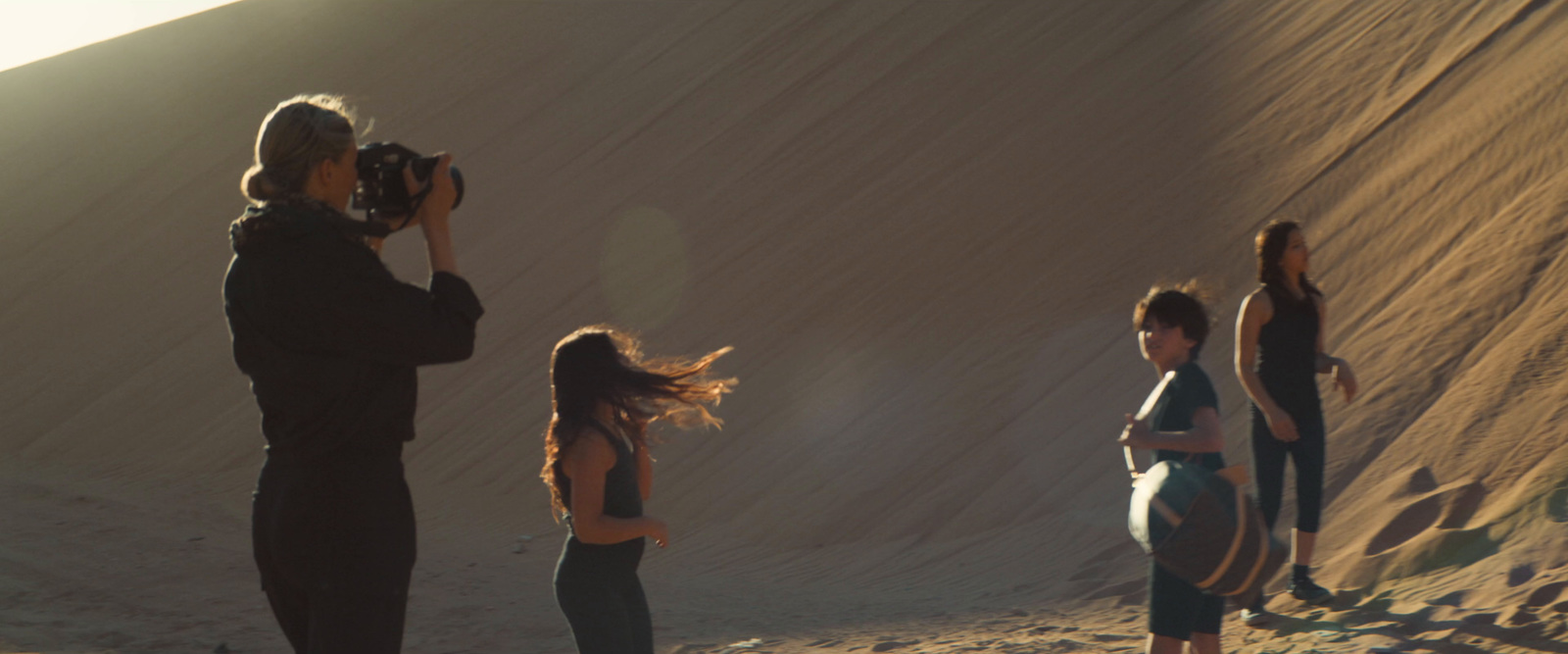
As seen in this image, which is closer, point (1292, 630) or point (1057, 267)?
point (1292, 630)

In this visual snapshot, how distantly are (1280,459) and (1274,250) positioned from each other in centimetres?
73

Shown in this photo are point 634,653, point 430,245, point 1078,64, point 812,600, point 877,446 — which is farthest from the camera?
point 1078,64

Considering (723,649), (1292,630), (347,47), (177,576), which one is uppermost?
(347,47)

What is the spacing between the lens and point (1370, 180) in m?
10.6

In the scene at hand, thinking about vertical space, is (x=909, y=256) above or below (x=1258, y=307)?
above

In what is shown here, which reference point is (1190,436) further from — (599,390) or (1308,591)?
(1308,591)

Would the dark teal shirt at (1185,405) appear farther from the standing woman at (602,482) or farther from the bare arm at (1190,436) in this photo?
the standing woman at (602,482)

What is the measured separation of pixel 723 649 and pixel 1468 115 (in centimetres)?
785

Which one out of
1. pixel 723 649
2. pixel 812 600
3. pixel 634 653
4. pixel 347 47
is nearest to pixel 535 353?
pixel 812 600

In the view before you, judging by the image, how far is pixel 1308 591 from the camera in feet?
16.6

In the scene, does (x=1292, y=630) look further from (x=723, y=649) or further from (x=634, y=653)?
(x=634, y=653)

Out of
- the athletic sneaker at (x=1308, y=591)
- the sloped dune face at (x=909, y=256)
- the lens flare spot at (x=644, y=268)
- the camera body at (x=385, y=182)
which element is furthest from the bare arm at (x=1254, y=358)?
the lens flare spot at (x=644, y=268)

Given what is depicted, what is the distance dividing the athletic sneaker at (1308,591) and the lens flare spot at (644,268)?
909 centimetres

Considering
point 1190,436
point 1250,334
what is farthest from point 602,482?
point 1250,334
